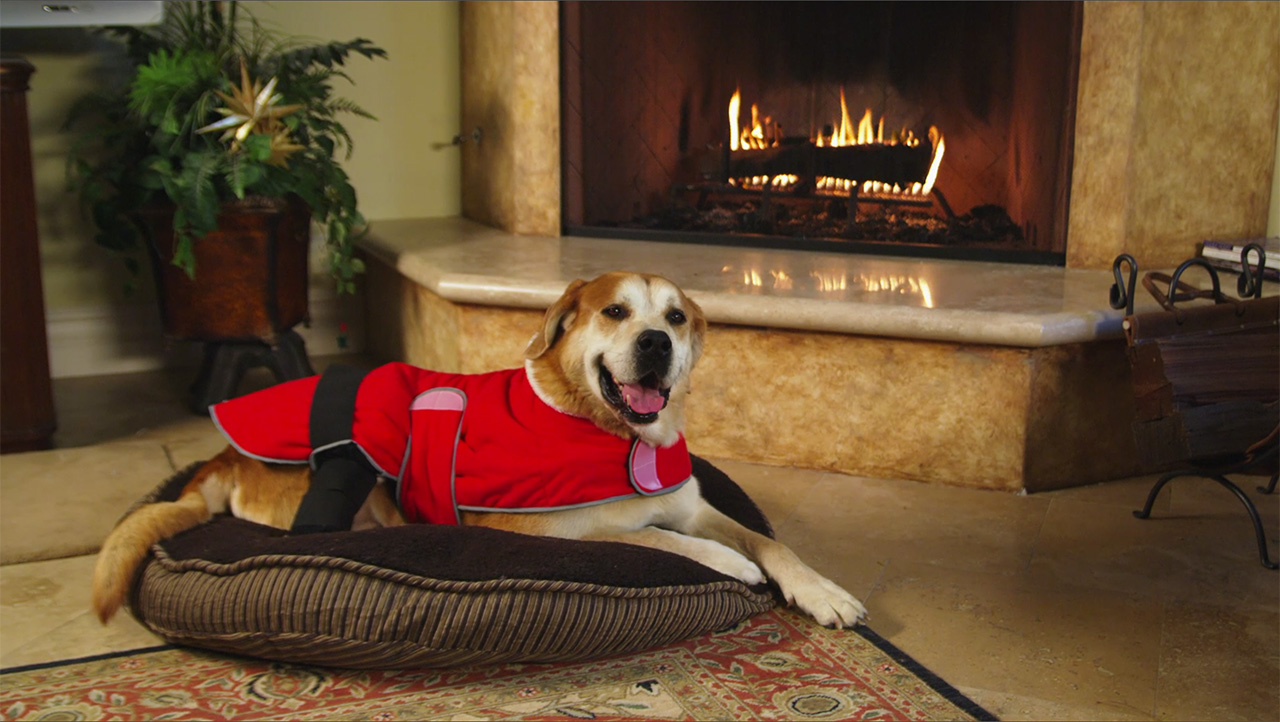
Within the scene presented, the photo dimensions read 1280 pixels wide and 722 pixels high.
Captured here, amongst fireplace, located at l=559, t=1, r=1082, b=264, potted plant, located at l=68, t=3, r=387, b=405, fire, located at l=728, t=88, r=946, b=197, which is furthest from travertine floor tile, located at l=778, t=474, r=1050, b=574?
potted plant, located at l=68, t=3, r=387, b=405

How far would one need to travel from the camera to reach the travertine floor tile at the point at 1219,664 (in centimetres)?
193

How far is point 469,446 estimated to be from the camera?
2207 millimetres

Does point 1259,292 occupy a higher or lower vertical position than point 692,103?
lower

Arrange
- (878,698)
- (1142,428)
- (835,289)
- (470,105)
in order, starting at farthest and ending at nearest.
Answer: (470,105)
(835,289)
(1142,428)
(878,698)

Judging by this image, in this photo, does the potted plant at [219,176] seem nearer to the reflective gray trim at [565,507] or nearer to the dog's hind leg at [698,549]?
the reflective gray trim at [565,507]

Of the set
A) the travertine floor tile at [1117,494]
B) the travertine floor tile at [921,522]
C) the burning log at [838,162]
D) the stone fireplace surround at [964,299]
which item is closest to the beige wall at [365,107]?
the stone fireplace surround at [964,299]

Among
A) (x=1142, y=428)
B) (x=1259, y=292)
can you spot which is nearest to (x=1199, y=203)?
(x=1259, y=292)

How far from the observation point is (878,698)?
6.29 feet

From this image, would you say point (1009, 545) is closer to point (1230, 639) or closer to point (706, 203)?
point (1230, 639)

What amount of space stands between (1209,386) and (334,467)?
1.86 meters

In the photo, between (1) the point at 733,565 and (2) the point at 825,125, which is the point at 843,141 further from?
(1) the point at 733,565

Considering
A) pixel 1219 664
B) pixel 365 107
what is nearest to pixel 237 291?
pixel 365 107

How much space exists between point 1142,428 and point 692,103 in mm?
1955

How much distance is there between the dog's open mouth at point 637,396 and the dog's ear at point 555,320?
13 centimetres
